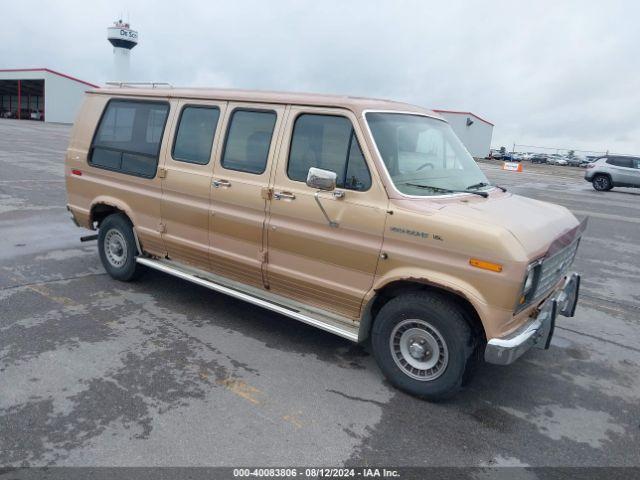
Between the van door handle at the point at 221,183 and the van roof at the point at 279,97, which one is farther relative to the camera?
the van door handle at the point at 221,183

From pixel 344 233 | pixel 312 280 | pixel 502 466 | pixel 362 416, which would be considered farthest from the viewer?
pixel 312 280

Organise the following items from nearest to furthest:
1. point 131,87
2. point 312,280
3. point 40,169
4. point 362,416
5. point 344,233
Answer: point 362,416
point 344,233
point 312,280
point 131,87
point 40,169

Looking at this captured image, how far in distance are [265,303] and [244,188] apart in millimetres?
1077

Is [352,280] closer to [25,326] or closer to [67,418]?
[67,418]

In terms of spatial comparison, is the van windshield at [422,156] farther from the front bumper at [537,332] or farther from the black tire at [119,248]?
the black tire at [119,248]

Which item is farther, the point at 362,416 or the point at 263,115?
the point at 263,115

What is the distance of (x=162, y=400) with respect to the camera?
375 cm

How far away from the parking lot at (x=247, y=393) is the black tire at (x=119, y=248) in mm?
174

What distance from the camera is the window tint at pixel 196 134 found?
16.6ft

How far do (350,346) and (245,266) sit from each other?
4.14 ft

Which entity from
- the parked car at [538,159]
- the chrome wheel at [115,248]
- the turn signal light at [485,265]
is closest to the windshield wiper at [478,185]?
the turn signal light at [485,265]

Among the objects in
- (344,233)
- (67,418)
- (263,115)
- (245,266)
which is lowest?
(67,418)

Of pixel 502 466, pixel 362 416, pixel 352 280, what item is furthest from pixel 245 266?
pixel 502 466

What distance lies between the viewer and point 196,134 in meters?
5.20
